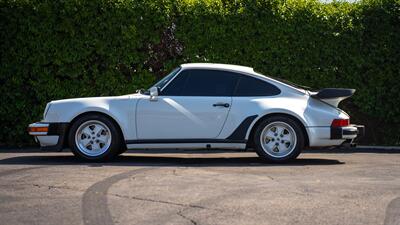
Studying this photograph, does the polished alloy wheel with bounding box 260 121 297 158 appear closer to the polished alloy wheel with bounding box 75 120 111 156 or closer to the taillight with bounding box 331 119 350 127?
the taillight with bounding box 331 119 350 127

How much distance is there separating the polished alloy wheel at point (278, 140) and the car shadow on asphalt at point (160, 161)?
19 centimetres

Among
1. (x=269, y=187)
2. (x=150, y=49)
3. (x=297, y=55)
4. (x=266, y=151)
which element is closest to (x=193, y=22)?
(x=150, y=49)

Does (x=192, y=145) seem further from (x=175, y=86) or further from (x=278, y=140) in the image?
(x=278, y=140)

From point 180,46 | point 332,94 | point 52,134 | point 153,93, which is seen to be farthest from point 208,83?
point 180,46

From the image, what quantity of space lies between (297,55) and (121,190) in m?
6.83

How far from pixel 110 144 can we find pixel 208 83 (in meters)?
1.67

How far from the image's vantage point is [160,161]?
1006cm

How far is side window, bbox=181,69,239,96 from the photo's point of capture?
9.96 metres

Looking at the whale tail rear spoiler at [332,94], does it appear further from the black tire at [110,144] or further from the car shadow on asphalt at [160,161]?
the black tire at [110,144]

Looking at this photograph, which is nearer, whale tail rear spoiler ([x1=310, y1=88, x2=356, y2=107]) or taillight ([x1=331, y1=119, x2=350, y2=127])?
taillight ([x1=331, y1=119, x2=350, y2=127])

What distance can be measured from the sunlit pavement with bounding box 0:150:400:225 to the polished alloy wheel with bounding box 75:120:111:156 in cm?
25

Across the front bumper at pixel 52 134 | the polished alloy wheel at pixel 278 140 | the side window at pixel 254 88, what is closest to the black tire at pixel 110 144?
the front bumper at pixel 52 134

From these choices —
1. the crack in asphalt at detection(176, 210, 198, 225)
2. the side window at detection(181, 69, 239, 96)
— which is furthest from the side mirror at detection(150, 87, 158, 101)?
the crack in asphalt at detection(176, 210, 198, 225)

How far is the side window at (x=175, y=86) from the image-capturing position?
9.95 m
